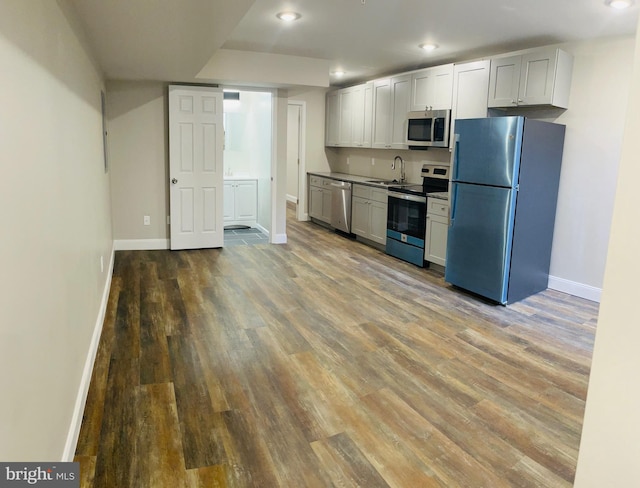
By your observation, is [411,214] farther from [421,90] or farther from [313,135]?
[313,135]

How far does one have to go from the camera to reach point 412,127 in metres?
5.96

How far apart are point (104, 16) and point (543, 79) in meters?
3.84

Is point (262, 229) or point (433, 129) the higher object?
point (433, 129)

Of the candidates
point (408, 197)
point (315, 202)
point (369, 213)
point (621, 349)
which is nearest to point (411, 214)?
point (408, 197)

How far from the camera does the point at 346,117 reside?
7.69m

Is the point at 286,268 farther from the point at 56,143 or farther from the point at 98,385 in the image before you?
the point at 56,143

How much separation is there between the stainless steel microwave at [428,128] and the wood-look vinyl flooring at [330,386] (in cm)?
189

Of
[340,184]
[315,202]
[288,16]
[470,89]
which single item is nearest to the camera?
[288,16]

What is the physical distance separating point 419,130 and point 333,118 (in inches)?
103

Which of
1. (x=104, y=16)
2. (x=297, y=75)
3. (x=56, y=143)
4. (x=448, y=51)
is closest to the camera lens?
(x=56, y=143)

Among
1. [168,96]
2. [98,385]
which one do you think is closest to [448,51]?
[168,96]

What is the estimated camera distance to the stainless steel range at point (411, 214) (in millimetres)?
5602

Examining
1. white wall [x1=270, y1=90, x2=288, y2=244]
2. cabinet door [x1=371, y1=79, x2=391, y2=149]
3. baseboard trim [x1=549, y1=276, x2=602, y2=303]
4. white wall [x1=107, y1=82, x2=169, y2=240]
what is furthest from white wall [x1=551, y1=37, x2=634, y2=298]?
white wall [x1=107, y1=82, x2=169, y2=240]

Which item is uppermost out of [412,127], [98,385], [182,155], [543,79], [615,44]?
[615,44]
